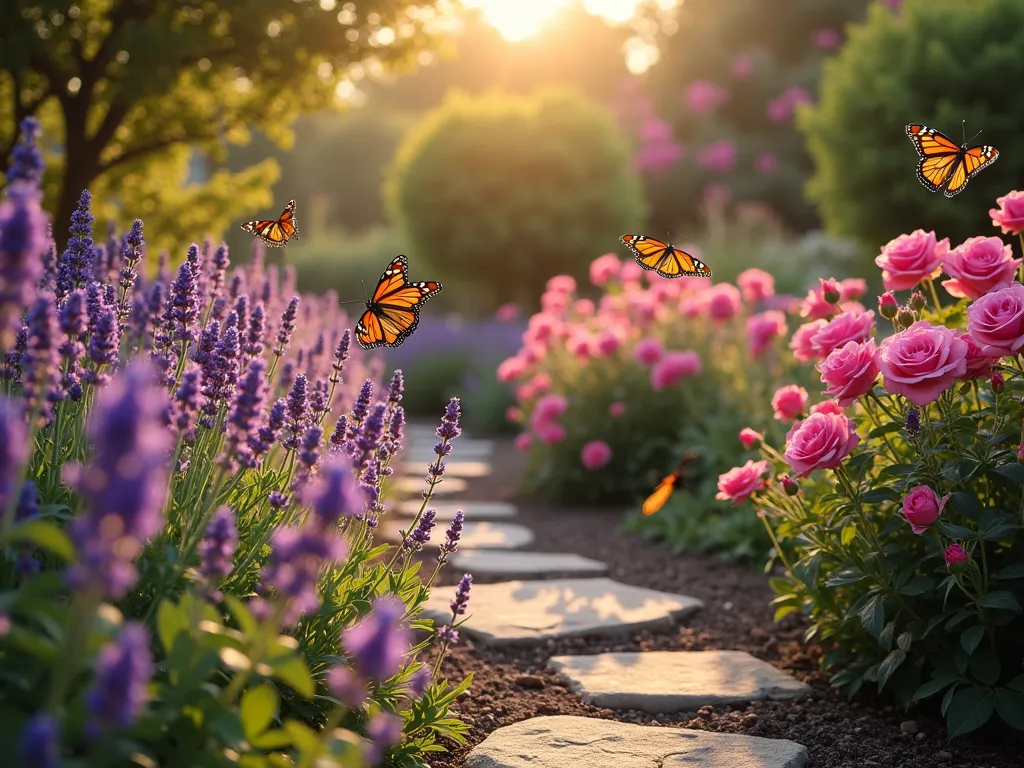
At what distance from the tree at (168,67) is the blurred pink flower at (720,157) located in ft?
38.4

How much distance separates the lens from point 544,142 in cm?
1362

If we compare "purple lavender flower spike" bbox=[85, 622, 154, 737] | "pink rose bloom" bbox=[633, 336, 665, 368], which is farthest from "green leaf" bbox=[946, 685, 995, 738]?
"pink rose bloom" bbox=[633, 336, 665, 368]

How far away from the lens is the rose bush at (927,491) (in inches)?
86.8

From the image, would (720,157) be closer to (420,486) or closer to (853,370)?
(420,486)

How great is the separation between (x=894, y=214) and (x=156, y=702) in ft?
25.6

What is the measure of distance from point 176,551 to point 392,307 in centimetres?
189

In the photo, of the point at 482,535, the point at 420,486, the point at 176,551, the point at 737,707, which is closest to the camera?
the point at 176,551

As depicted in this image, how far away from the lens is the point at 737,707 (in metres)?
2.71

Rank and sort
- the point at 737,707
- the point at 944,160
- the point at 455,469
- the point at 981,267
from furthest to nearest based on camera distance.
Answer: the point at 455,469 → the point at 944,160 → the point at 737,707 → the point at 981,267

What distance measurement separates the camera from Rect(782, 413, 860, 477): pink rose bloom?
2287mm

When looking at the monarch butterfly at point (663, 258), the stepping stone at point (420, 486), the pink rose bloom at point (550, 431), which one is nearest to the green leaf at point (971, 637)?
the monarch butterfly at point (663, 258)

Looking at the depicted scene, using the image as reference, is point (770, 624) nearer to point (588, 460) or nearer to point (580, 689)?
point (580, 689)

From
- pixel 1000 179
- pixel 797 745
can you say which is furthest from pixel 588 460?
pixel 1000 179

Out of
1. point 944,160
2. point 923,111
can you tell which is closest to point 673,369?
point 944,160
